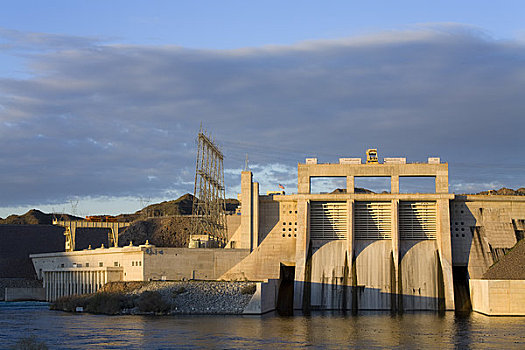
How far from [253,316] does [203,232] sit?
26.6 meters

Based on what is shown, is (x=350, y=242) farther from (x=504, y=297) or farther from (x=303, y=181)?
(x=504, y=297)

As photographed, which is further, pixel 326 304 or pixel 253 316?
pixel 326 304

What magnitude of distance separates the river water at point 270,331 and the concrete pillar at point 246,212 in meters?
15.0

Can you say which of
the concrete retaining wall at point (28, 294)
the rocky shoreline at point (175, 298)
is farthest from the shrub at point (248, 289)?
the concrete retaining wall at point (28, 294)

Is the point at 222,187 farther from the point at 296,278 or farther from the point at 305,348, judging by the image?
the point at 305,348

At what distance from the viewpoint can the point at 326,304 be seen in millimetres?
83938

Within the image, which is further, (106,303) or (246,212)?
(246,212)

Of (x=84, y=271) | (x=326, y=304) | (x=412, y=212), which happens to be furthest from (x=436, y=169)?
(x=84, y=271)

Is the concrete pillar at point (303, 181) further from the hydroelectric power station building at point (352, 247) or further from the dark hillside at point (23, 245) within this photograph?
the dark hillside at point (23, 245)

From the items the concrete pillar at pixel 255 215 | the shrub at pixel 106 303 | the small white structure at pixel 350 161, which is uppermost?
the small white structure at pixel 350 161

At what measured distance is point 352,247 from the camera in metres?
86.8

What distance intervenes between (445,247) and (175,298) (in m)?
32.2

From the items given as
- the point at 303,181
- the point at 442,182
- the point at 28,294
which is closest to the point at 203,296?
the point at 303,181

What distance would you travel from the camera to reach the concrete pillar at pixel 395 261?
83312 mm
